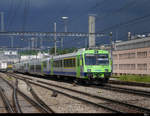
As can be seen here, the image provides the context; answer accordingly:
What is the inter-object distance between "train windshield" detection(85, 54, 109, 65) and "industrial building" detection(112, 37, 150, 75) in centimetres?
2468

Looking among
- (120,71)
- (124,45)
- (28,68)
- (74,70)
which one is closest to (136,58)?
(120,71)

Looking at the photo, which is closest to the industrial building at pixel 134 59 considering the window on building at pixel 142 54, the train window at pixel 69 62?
the window on building at pixel 142 54

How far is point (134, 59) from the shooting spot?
169 ft

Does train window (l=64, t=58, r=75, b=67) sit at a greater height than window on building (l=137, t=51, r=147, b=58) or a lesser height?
lesser

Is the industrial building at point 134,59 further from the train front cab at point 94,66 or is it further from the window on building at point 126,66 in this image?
the train front cab at point 94,66

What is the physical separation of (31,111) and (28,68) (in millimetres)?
48020

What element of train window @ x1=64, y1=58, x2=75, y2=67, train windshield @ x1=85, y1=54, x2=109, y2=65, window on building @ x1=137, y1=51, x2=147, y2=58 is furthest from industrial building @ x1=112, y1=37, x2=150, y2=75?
train windshield @ x1=85, y1=54, x2=109, y2=65

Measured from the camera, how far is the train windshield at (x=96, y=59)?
22641mm

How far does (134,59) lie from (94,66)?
30342mm

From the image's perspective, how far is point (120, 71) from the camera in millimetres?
56938

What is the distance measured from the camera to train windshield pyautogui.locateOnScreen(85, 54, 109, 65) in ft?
74.3

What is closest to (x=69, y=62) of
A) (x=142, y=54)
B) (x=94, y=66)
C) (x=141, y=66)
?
(x=94, y=66)

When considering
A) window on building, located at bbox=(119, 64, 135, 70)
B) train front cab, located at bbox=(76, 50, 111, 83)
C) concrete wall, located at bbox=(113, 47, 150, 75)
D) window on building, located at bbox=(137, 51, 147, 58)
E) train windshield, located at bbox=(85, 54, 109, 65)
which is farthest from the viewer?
window on building, located at bbox=(119, 64, 135, 70)

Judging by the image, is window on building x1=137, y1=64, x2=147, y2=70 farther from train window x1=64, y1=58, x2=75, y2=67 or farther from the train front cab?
the train front cab
